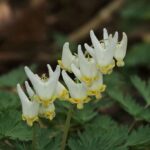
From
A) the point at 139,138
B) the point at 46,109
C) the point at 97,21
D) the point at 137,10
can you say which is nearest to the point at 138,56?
the point at 137,10

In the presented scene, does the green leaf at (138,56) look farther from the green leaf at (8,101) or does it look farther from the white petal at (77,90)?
the white petal at (77,90)

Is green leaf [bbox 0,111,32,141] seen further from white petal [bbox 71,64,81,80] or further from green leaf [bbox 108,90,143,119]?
green leaf [bbox 108,90,143,119]

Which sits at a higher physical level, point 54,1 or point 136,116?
point 54,1

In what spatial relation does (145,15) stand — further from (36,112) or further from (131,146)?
(36,112)

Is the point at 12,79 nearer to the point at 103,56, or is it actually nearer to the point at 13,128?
the point at 13,128

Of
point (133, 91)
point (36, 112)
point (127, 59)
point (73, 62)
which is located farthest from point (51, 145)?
point (127, 59)

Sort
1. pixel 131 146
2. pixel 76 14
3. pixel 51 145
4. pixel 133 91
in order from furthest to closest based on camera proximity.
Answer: pixel 76 14
pixel 133 91
pixel 131 146
pixel 51 145
